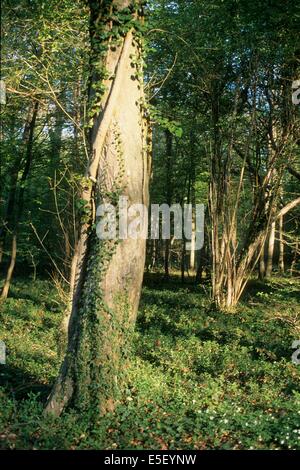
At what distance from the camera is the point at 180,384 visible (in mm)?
7172

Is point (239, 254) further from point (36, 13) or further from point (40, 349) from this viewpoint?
point (36, 13)

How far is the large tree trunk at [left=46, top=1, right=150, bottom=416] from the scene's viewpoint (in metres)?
5.40

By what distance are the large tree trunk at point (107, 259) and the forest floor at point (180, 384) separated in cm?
37

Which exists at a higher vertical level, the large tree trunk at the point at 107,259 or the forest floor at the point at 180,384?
the large tree trunk at the point at 107,259

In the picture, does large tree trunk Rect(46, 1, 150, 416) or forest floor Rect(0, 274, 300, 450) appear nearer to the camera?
forest floor Rect(0, 274, 300, 450)

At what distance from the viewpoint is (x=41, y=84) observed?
11.4m

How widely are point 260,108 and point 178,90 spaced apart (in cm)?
351

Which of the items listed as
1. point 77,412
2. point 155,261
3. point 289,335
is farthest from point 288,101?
point 155,261

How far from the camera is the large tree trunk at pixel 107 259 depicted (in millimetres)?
5398

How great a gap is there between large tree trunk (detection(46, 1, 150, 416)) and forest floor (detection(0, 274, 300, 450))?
1.22ft

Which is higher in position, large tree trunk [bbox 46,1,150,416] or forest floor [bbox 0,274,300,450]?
large tree trunk [bbox 46,1,150,416]

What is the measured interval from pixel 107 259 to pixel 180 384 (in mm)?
2747

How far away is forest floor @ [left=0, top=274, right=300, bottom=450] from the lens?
4895 mm

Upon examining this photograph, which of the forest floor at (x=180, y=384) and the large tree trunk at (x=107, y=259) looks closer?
the forest floor at (x=180, y=384)
